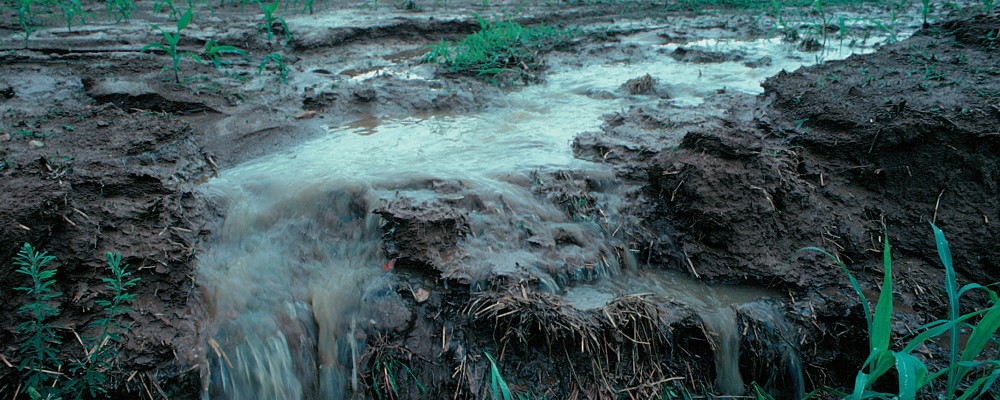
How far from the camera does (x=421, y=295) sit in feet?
8.52

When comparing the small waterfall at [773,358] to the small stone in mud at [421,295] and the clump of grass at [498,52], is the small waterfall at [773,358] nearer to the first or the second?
the small stone in mud at [421,295]

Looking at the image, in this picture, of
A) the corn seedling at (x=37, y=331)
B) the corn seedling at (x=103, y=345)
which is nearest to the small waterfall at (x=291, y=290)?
the corn seedling at (x=103, y=345)

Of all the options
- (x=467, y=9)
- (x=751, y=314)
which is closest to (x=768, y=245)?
(x=751, y=314)

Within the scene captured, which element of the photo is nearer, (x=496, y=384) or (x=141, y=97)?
(x=496, y=384)

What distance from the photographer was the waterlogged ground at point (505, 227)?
244 centimetres

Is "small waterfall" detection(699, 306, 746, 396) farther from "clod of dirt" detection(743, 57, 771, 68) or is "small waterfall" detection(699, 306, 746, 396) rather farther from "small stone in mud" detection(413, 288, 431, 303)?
"clod of dirt" detection(743, 57, 771, 68)

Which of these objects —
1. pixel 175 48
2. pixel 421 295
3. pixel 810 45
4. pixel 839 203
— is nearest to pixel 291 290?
pixel 421 295

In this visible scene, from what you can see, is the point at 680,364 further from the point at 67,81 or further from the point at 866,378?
the point at 67,81

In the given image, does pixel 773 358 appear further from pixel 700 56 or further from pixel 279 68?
pixel 279 68

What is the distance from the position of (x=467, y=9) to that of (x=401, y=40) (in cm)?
175

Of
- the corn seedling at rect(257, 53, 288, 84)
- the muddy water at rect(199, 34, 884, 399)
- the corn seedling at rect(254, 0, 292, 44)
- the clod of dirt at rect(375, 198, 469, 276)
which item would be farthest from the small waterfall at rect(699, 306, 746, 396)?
the corn seedling at rect(254, 0, 292, 44)

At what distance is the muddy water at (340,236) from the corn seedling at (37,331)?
1.75 ft

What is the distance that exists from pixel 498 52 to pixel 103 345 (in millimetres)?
4479

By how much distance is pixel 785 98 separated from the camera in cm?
400
